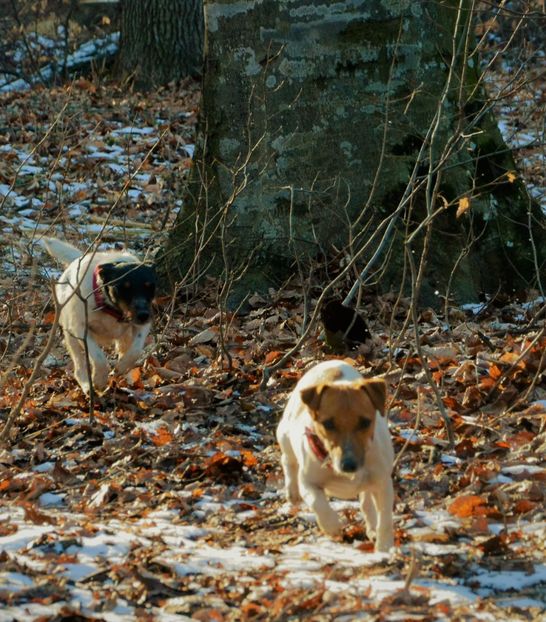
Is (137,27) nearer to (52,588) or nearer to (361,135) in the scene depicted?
(361,135)

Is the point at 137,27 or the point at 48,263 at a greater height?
the point at 137,27

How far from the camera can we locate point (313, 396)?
15.7ft

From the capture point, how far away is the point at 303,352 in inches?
319

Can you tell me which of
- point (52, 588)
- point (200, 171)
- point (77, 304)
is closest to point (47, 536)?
point (52, 588)

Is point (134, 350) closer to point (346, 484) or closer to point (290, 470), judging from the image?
point (290, 470)

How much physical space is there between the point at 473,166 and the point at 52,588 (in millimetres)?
5994

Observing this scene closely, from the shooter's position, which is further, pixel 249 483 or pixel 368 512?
pixel 249 483

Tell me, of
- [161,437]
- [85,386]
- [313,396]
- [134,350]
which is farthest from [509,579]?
[134,350]

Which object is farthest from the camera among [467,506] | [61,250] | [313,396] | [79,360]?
[61,250]

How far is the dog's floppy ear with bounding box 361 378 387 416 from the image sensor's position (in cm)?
474

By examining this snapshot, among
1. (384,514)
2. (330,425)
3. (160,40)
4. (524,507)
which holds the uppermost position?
(160,40)

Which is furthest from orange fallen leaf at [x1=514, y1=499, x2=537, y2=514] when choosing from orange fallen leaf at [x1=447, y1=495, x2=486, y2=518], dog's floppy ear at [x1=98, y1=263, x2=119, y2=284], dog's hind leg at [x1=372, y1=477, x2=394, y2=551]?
dog's floppy ear at [x1=98, y1=263, x2=119, y2=284]

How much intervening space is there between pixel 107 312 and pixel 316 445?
140 inches

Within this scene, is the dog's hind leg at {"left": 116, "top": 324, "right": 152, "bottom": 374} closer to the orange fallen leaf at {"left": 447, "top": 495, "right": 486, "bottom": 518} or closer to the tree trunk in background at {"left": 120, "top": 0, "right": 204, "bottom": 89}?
the orange fallen leaf at {"left": 447, "top": 495, "right": 486, "bottom": 518}
